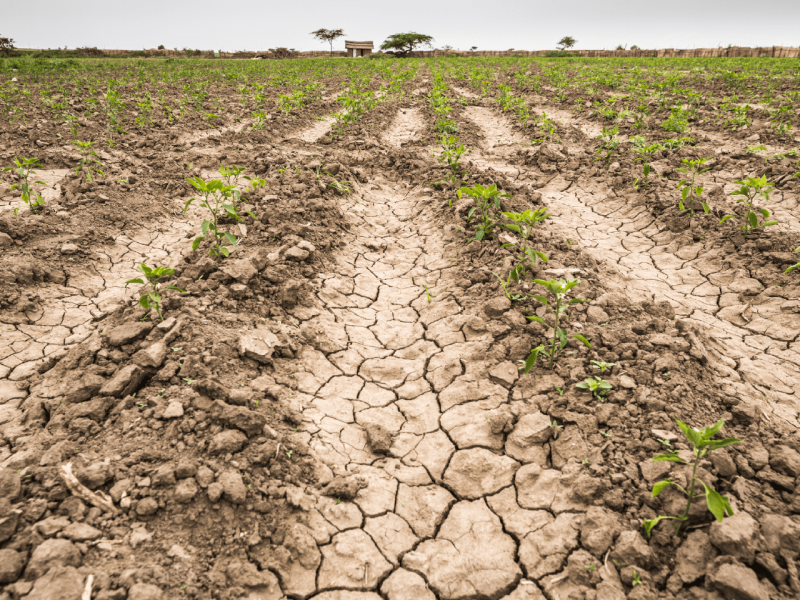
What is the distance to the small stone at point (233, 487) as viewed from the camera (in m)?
1.71

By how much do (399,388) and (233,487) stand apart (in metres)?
1.17

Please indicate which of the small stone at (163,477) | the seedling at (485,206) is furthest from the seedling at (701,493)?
the seedling at (485,206)

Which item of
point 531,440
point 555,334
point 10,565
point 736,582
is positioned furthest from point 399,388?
point 10,565

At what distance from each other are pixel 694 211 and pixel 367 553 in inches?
177

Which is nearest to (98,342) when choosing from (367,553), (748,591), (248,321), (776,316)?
(248,321)

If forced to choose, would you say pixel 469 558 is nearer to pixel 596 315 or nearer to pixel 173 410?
pixel 173 410

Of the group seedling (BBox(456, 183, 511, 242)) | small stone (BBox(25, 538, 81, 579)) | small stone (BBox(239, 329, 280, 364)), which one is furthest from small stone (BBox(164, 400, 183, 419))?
seedling (BBox(456, 183, 511, 242))

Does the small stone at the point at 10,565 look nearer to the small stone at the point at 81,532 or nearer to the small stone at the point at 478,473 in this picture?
the small stone at the point at 81,532

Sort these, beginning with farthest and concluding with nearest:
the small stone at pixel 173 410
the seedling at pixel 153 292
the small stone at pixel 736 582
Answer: the seedling at pixel 153 292, the small stone at pixel 173 410, the small stone at pixel 736 582

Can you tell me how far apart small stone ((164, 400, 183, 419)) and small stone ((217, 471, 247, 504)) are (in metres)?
0.44

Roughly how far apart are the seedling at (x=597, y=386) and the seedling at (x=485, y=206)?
5.73 ft

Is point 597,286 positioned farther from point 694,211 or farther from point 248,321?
point 248,321

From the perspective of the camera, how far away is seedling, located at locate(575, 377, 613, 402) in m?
2.20

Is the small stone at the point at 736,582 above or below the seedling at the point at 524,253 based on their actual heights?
below
